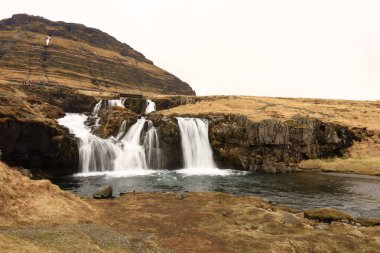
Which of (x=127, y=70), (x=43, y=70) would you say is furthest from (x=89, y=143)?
(x=127, y=70)

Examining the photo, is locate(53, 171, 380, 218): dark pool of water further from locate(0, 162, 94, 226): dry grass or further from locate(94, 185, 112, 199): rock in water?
locate(0, 162, 94, 226): dry grass

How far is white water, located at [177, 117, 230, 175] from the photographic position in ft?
229

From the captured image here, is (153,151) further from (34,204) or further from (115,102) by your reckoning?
(34,204)

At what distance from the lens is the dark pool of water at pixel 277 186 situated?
42.0 meters

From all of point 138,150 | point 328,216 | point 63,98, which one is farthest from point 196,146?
point 63,98

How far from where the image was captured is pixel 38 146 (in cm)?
5647

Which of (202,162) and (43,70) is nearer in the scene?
(202,162)

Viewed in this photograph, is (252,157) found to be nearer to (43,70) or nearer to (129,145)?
(129,145)

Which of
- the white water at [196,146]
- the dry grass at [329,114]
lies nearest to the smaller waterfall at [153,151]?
the white water at [196,146]

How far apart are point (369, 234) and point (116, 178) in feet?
126

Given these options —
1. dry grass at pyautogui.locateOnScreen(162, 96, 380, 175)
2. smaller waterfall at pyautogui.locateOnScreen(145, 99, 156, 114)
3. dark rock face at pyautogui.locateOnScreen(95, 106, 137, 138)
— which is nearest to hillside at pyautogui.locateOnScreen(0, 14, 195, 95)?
smaller waterfall at pyautogui.locateOnScreen(145, 99, 156, 114)

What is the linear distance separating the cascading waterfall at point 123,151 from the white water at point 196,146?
577 centimetres

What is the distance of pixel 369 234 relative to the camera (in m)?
27.0

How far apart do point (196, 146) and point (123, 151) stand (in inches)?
612
